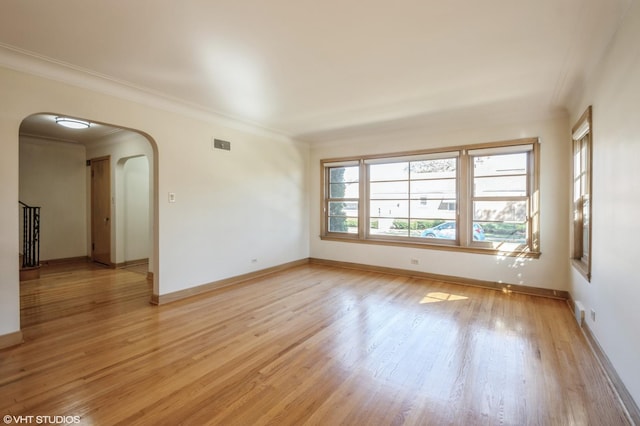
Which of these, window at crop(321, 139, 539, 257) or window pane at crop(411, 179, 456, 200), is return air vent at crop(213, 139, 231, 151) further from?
window pane at crop(411, 179, 456, 200)

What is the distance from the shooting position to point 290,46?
8.23ft

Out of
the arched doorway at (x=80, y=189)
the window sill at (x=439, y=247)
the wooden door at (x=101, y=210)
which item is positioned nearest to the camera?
the window sill at (x=439, y=247)

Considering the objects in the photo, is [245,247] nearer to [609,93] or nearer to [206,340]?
[206,340]

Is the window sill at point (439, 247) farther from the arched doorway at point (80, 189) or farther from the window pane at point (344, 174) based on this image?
the arched doorway at point (80, 189)

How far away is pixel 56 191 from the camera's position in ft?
21.0

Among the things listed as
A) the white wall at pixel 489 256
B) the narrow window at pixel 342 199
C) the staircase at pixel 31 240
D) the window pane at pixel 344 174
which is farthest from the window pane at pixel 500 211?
the staircase at pixel 31 240

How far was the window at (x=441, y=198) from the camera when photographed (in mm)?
4414

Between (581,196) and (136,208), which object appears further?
(136,208)

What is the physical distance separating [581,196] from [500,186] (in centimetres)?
112

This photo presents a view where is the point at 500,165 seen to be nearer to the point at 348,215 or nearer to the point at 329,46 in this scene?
the point at 348,215

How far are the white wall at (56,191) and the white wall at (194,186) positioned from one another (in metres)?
4.38

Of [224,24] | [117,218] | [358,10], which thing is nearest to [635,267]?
[358,10]

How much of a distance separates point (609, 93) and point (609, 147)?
433mm

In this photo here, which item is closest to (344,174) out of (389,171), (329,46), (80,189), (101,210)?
(389,171)
